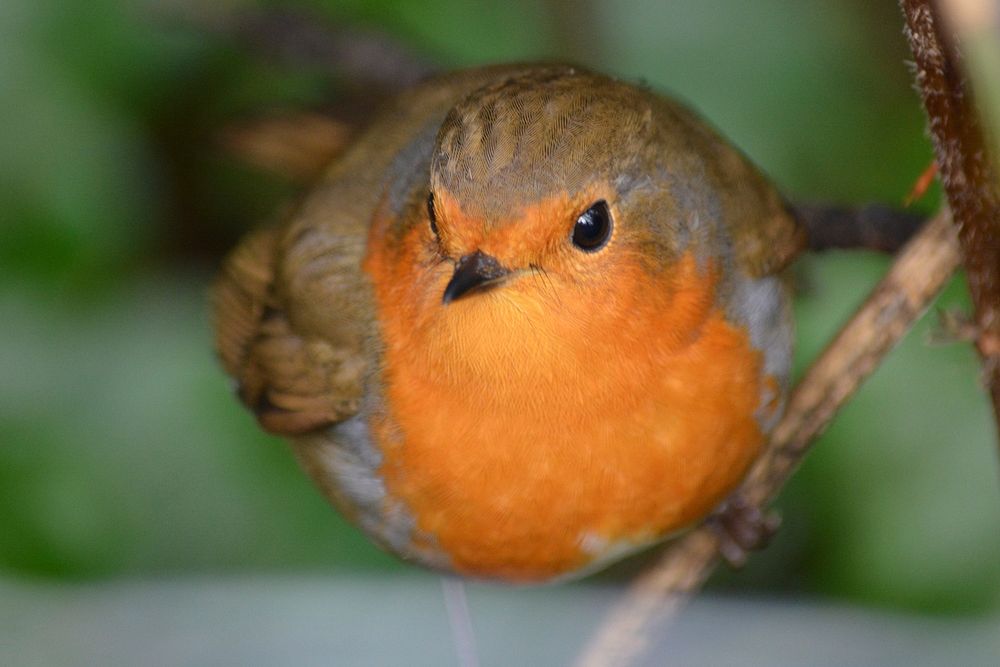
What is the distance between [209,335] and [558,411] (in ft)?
4.99

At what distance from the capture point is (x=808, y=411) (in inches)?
113

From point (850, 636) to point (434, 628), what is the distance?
1112 millimetres

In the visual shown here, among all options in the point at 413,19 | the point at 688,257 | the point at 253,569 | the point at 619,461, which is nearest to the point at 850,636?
the point at 619,461

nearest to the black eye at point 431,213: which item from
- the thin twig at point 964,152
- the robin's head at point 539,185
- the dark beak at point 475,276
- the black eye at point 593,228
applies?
the robin's head at point 539,185

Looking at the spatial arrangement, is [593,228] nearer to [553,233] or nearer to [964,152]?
[553,233]

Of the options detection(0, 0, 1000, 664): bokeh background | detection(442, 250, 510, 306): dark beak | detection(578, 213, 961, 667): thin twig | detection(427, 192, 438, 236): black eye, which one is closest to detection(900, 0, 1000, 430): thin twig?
detection(578, 213, 961, 667): thin twig

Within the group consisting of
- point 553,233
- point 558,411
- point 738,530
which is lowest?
point 738,530

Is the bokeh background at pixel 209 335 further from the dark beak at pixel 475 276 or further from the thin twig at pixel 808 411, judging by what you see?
the dark beak at pixel 475 276

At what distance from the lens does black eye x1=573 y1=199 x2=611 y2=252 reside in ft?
7.41

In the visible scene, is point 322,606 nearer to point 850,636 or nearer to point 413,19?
point 850,636

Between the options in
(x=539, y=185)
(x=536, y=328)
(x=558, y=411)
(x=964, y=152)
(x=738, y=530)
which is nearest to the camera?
(x=964, y=152)

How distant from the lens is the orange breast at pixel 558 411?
94.3 inches

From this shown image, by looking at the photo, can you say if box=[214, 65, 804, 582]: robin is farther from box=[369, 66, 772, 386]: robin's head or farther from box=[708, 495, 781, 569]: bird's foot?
box=[708, 495, 781, 569]: bird's foot

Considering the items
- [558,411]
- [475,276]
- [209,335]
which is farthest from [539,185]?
[209,335]
